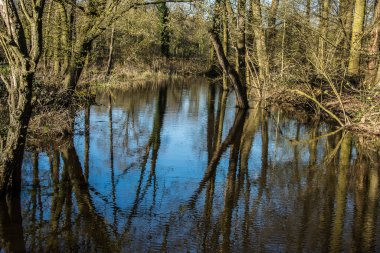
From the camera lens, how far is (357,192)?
27.5 feet

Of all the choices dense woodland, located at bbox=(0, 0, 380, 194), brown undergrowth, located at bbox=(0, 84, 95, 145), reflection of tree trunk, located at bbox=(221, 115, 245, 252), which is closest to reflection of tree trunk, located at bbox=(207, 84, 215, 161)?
reflection of tree trunk, located at bbox=(221, 115, 245, 252)

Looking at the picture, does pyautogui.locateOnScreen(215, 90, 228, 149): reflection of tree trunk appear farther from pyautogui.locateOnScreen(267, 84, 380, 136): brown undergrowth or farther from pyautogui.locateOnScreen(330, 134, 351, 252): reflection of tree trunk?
pyautogui.locateOnScreen(330, 134, 351, 252): reflection of tree trunk

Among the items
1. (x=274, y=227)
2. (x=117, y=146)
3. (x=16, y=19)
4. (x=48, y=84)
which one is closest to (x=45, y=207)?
(x=16, y=19)

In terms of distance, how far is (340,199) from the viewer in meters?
7.93

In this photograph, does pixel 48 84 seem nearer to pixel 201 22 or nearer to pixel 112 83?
pixel 112 83

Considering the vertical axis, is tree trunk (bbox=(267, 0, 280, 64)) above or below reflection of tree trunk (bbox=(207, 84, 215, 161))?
above

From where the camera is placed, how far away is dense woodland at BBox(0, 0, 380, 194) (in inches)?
267

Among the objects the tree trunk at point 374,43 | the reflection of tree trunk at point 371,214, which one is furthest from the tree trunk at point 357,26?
the reflection of tree trunk at point 371,214

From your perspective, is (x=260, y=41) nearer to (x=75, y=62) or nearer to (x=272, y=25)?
(x=272, y=25)

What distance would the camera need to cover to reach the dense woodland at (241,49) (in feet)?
22.2

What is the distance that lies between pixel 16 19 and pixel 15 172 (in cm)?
239

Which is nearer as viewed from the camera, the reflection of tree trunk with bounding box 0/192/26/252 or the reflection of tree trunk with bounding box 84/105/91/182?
the reflection of tree trunk with bounding box 0/192/26/252

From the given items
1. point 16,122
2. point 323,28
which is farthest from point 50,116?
point 323,28

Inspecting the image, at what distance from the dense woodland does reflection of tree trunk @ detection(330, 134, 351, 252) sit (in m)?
2.42
